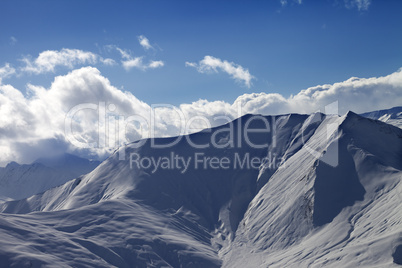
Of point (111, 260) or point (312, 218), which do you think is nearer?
point (111, 260)

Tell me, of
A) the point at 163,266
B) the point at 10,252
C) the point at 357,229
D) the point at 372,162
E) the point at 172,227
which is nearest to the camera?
the point at 10,252

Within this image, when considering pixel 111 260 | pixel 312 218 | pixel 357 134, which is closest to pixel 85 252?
pixel 111 260

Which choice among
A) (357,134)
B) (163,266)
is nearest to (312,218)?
(357,134)

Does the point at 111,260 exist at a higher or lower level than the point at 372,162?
lower

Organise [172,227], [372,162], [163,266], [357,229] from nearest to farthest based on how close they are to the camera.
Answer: [357,229] → [163,266] → [372,162] → [172,227]

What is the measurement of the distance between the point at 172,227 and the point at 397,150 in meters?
106

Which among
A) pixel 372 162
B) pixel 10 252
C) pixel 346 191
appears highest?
pixel 372 162

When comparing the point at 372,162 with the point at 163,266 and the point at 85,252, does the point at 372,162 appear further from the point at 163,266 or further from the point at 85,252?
the point at 85,252

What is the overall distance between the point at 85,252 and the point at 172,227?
5296cm

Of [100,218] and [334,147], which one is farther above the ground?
[334,147]

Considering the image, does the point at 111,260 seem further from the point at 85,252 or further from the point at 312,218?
the point at 312,218

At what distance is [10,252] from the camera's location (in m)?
120

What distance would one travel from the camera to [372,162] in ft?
537

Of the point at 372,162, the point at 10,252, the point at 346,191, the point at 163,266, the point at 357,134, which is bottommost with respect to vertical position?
the point at 163,266
